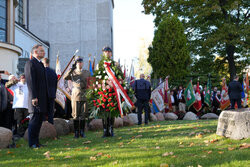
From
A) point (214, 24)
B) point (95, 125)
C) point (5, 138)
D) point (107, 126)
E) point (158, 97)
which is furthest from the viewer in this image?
point (214, 24)

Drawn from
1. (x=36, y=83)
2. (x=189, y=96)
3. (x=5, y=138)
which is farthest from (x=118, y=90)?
(x=189, y=96)

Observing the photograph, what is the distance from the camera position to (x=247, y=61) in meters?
31.9

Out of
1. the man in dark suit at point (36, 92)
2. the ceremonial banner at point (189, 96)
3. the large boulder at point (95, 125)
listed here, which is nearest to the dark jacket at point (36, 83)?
the man in dark suit at point (36, 92)

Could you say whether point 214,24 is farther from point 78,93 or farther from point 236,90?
point 78,93

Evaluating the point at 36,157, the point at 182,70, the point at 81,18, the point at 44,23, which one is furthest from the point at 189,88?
the point at 44,23

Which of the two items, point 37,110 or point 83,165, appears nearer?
point 83,165

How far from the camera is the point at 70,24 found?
1447 inches

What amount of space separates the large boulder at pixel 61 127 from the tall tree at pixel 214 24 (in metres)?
20.7

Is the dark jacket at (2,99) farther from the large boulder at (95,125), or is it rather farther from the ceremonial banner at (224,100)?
the ceremonial banner at (224,100)

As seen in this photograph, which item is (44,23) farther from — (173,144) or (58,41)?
(173,144)

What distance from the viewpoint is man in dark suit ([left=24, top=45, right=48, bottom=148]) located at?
6.74 metres

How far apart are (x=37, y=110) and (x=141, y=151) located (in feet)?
8.54

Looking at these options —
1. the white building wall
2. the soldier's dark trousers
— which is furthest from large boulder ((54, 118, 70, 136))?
the white building wall

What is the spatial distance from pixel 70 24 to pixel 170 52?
14.9m
